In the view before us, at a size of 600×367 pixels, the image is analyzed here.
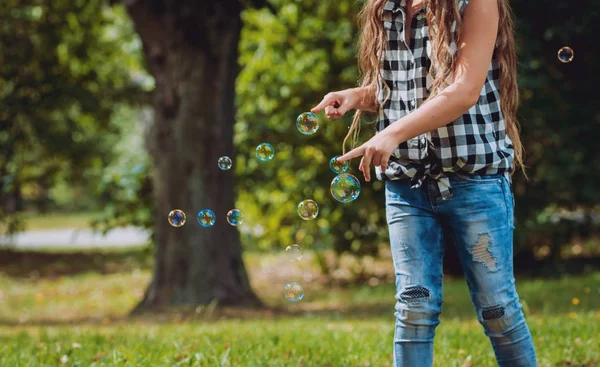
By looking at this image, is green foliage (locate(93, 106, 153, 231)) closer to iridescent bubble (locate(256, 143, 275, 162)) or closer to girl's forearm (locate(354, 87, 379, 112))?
iridescent bubble (locate(256, 143, 275, 162))

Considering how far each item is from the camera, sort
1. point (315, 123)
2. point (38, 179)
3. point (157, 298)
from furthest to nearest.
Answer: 1. point (38, 179)
2. point (157, 298)
3. point (315, 123)

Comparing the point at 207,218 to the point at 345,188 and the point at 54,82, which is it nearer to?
the point at 345,188

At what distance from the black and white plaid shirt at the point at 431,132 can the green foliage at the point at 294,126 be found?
254 inches

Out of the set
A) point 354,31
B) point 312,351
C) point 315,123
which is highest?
point 354,31

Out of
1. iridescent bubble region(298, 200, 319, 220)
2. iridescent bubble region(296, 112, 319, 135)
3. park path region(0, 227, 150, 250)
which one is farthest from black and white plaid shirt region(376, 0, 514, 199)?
park path region(0, 227, 150, 250)

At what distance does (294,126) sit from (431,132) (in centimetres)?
718

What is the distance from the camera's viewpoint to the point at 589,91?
982 cm

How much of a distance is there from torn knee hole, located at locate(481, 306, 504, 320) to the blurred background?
141cm

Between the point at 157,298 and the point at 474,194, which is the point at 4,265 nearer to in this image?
the point at 157,298

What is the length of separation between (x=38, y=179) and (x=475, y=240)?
13.4 metres

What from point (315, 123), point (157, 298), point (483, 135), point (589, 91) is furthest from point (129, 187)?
point (483, 135)

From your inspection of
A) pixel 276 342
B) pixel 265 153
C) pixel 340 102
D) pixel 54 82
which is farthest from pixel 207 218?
pixel 54 82

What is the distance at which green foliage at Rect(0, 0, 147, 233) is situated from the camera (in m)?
11.5

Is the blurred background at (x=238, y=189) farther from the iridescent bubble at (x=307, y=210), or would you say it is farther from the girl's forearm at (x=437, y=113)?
the girl's forearm at (x=437, y=113)
